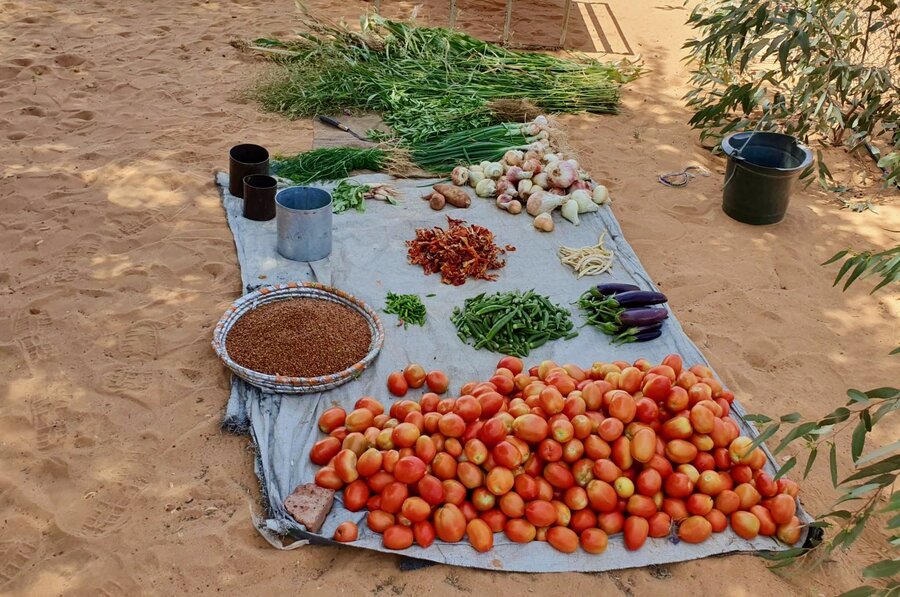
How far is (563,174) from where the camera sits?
16.6 ft

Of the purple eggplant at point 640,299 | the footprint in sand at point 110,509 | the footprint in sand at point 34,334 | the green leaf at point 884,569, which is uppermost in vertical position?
the green leaf at point 884,569

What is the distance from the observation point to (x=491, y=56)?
7.00 meters

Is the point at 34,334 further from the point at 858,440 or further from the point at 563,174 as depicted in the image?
the point at 858,440

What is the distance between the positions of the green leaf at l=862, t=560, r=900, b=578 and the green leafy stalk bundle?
466 centimetres

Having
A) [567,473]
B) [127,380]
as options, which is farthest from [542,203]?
[127,380]

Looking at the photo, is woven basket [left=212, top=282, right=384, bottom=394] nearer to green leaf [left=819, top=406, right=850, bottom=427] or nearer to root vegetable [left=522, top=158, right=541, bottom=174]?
root vegetable [left=522, top=158, right=541, bottom=174]

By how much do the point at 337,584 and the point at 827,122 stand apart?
4.80 m

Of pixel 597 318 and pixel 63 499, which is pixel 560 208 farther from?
pixel 63 499

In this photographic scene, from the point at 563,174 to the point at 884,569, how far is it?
3.80 meters

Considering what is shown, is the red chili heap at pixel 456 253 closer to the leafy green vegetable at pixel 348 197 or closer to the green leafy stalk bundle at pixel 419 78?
the leafy green vegetable at pixel 348 197

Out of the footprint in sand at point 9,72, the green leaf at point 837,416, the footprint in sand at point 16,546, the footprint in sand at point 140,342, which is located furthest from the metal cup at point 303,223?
the footprint in sand at point 9,72

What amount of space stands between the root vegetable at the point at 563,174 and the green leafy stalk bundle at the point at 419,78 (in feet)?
3.68

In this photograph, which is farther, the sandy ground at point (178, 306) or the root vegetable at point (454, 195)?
the root vegetable at point (454, 195)

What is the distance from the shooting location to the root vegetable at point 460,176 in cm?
520
